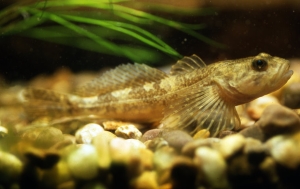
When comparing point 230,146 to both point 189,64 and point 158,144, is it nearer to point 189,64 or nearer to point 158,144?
point 158,144

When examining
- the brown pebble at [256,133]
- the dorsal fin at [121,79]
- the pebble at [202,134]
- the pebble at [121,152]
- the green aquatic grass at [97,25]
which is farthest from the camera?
the green aquatic grass at [97,25]

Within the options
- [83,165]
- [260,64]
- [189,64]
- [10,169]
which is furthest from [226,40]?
[10,169]

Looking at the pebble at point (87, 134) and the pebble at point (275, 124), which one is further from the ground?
the pebble at point (87, 134)

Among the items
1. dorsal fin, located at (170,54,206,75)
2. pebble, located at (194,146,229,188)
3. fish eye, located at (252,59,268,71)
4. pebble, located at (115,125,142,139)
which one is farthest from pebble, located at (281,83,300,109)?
pebble, located at (194,146,229,188)

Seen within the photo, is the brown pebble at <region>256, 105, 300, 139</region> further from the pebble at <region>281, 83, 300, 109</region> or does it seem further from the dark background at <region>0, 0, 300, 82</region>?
the dark background at <region>0, 0, 300, 82</region>

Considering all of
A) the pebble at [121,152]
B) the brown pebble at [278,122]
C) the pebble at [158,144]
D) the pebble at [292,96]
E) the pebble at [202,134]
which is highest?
the pebble at [292,96]

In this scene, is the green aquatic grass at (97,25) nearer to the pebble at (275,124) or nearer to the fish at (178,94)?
the fish at (178,94)

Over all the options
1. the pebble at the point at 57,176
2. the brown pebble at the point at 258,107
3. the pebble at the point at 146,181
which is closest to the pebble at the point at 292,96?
the brown pebble at the point at 258,107

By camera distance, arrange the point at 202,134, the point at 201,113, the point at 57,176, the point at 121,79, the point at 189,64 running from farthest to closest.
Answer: the point at 121,79 → the point at 189,64 → the point at 201,113 → the point at 202,134 → the point at 57,176
